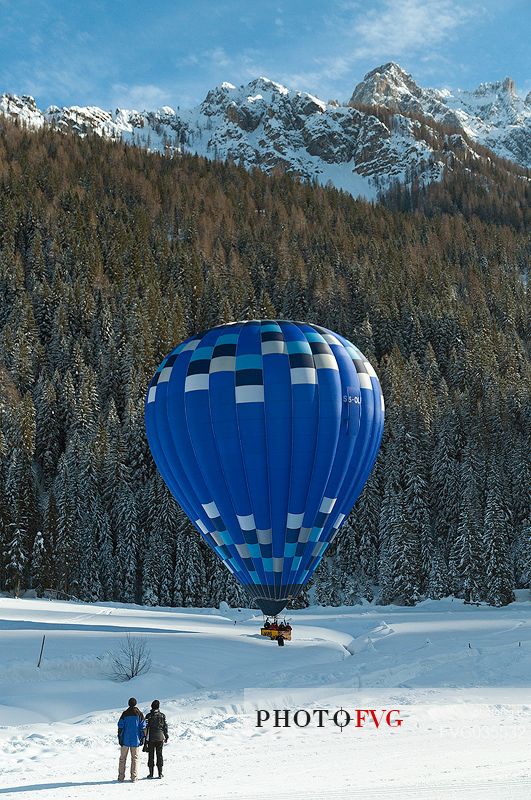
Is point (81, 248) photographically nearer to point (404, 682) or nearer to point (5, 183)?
point (5, 183)

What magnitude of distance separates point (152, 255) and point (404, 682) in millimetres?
107199

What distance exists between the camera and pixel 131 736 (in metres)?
13.7

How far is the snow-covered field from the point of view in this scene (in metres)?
12.9

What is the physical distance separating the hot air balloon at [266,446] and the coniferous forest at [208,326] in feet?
108

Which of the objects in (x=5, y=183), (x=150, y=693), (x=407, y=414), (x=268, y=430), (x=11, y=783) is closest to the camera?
(x=11, y=783)

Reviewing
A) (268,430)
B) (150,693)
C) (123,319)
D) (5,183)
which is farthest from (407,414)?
(5,183)

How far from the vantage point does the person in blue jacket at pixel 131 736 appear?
13617mm

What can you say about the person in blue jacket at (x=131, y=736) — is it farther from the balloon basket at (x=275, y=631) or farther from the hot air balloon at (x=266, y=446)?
the balloon basket at (x=275, y=631)

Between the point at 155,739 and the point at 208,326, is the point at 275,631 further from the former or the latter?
the point at 208,326

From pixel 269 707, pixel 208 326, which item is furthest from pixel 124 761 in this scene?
pixel 208 326

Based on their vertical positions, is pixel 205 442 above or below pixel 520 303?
below

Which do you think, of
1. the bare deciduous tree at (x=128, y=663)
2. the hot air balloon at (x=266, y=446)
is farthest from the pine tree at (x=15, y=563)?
the bare deciduous tree at (x=128, y=663)

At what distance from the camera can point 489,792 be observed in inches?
442

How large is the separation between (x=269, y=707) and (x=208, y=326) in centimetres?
8945
